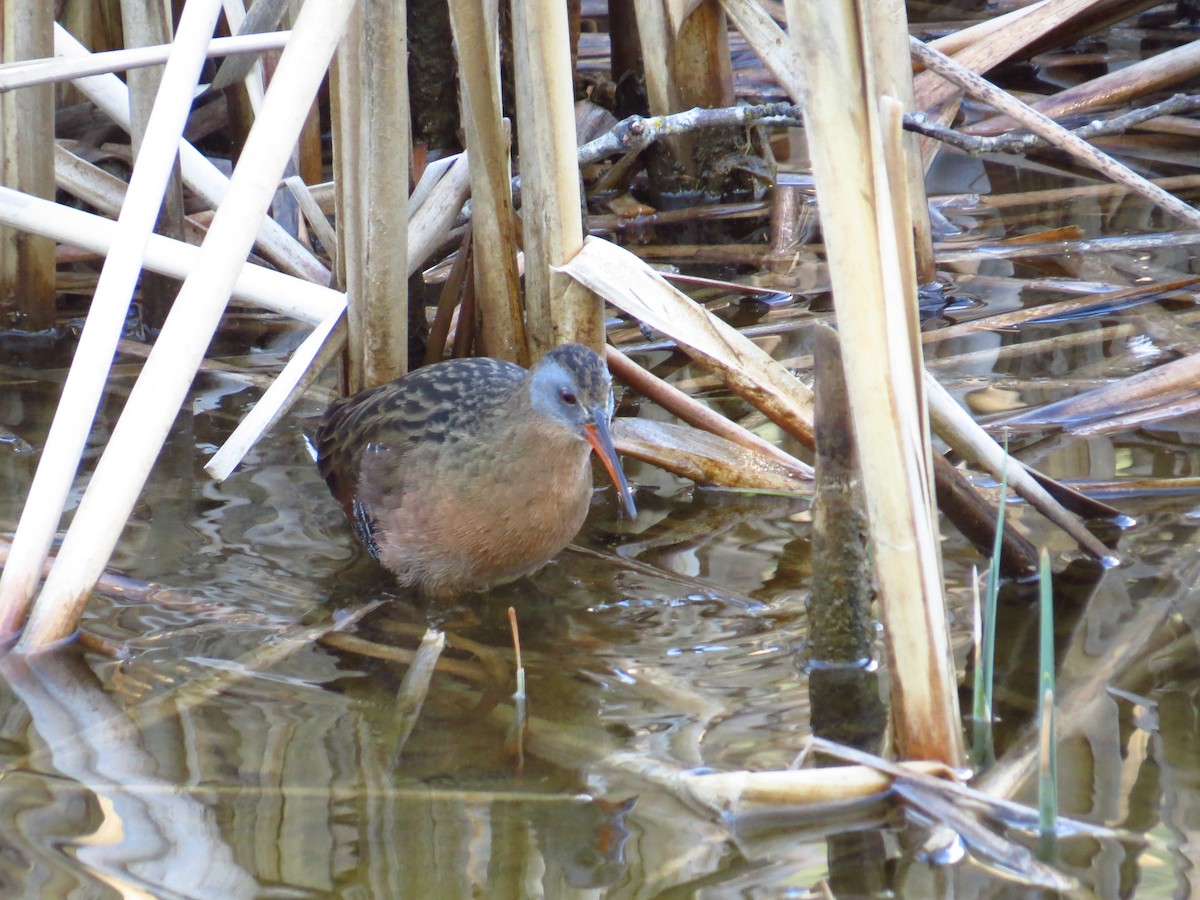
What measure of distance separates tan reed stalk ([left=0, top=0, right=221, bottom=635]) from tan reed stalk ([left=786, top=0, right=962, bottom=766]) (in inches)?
52.7

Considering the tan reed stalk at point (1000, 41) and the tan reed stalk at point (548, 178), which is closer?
the tan reed stalk at point (548, 178)

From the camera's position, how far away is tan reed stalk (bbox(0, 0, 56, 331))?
3885mm

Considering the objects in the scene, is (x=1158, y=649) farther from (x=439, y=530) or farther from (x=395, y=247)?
(x=395, y=247)

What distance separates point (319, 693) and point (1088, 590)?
166cm

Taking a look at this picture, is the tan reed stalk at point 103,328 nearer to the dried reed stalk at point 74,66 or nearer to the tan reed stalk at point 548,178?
the dried reed stalk at point 74,66

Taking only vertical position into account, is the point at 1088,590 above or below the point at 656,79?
below

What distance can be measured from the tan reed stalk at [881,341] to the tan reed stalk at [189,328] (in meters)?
1.15

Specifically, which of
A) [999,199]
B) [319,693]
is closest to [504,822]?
[319,693]

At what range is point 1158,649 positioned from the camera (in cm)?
271

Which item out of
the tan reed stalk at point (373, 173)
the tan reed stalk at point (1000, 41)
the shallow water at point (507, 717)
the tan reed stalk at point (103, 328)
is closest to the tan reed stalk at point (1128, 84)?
the tan reed stalk at point (1000, 41)

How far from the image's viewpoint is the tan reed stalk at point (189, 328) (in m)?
2.63

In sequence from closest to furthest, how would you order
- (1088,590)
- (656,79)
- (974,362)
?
(1088,590)
(974,362)
(656,79)

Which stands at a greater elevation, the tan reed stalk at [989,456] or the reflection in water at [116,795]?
the tan reed stalk at [989,456]

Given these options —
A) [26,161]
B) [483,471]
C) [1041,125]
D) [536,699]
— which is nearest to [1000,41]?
[1041,125]
